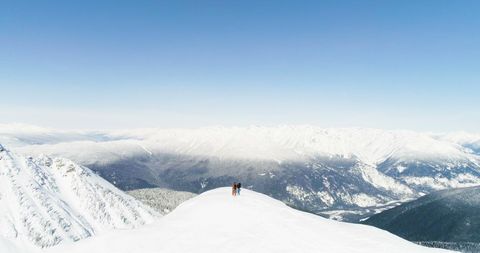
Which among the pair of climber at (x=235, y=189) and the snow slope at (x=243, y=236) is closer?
the snow slope at (x=243, y=236)

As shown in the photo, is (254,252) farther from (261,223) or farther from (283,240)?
(261,223)

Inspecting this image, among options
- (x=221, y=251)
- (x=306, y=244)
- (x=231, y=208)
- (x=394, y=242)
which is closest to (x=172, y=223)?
(x=231, y=208)

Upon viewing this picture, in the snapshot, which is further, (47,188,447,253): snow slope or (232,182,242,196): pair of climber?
(232,182,242,196): pair of climber

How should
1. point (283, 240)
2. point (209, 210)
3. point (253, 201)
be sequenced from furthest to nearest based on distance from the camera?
point (253, 201) < point (209, 210) < point (283, 240)

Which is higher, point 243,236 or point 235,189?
point 243,236

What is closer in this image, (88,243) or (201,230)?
(88,243)

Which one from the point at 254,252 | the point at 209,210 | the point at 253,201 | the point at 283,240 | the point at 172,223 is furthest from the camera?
the point at 253,201

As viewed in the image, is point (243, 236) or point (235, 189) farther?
point (235, 189)
